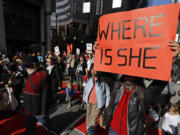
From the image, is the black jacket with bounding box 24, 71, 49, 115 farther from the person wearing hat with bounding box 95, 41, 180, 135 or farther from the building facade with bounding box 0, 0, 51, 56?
the building facade with bounding box 0, 0, 51, 56

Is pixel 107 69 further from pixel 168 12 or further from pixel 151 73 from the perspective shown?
pixel 168 12

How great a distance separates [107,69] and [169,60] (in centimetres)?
81

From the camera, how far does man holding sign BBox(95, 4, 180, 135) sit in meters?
1.32

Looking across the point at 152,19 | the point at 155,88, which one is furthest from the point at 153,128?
the point at 152,19

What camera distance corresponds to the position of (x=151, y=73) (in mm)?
1406

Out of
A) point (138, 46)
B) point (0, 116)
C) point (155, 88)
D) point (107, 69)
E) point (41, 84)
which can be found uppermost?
point (138, 46)

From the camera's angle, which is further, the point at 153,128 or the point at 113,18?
the point at 153,128

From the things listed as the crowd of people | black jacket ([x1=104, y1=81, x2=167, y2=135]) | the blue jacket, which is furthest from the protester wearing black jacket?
black jacket ([x1=104, y1=81, x2=167, y2=135])

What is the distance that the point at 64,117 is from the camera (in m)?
3.43

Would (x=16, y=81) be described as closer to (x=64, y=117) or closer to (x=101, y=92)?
(x=64, y=117)

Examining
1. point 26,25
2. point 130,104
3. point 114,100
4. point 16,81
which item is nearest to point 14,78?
point 16,81

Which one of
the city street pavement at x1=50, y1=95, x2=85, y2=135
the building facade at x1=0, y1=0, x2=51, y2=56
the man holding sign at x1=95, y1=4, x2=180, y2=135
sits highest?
the building facade at x1=0, y1=0, x2=51, y2=56

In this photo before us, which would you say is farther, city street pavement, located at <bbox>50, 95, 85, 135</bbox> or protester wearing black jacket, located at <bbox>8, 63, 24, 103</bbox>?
protester wearing black jacket, located at <bbox>8, 63, 24, 103</bbox>

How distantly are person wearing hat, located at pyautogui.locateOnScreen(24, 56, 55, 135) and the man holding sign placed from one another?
112 cm
